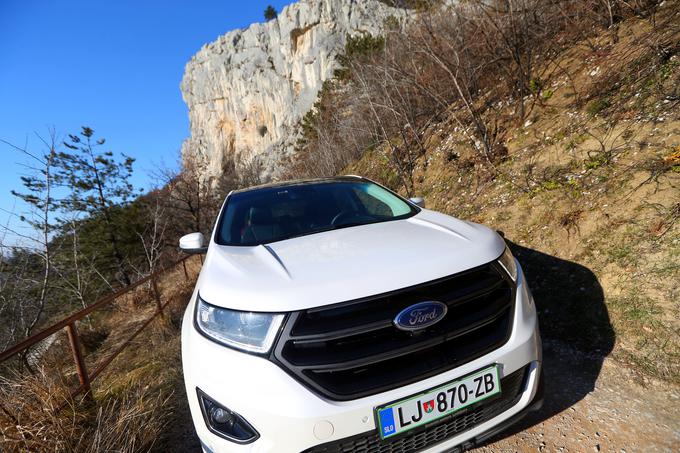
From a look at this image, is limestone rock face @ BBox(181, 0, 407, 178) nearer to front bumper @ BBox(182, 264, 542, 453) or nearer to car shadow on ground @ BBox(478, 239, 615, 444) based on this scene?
car shadow on ground @ BBox(478, 239, 615, 444)

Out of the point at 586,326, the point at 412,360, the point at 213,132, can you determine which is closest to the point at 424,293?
the point at 412,360

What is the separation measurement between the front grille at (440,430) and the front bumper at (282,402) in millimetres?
22

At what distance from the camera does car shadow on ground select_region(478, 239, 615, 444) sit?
6.40ft

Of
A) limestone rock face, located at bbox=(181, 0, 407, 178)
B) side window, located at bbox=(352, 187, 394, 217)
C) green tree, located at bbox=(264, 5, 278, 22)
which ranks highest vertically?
green tree, located at bbox=(264, 5, 278, 22)

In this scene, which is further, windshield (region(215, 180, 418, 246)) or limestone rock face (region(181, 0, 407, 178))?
limestone rock face (region(181, 0, 407, 178))

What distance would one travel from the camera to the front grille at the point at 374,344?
48.4 inches

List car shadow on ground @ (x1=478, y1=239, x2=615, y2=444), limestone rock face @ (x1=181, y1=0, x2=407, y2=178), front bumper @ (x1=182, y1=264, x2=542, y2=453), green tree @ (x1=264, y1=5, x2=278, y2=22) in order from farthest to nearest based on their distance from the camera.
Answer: green tree @ (x1=264, y1=5, x2=278, y2=22)
limestone rock face @ (x1=181, y1=0, x2=407, y2=178)
car shadow on ground @ (x1=478, y1=239, x2=615, y2=444)
front bumper @ (x1=182, y1=264, x2=542, y2=453)

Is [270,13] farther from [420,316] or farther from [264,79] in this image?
[420,316]

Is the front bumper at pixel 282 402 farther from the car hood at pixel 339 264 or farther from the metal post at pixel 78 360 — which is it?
the metal post at pixel 78 360

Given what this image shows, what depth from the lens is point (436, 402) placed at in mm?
1277

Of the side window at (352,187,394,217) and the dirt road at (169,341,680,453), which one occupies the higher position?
the side window at (352,187,394,217)

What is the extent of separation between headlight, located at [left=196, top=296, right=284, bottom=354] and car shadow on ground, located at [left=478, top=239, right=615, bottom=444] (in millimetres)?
1355

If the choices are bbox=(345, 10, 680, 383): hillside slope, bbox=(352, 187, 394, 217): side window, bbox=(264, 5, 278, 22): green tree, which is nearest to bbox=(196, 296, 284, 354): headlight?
bbox=(352, 187, 394, 217): side window

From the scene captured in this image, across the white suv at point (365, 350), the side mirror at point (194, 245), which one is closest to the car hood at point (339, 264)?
the white suv at point (365, 350)
